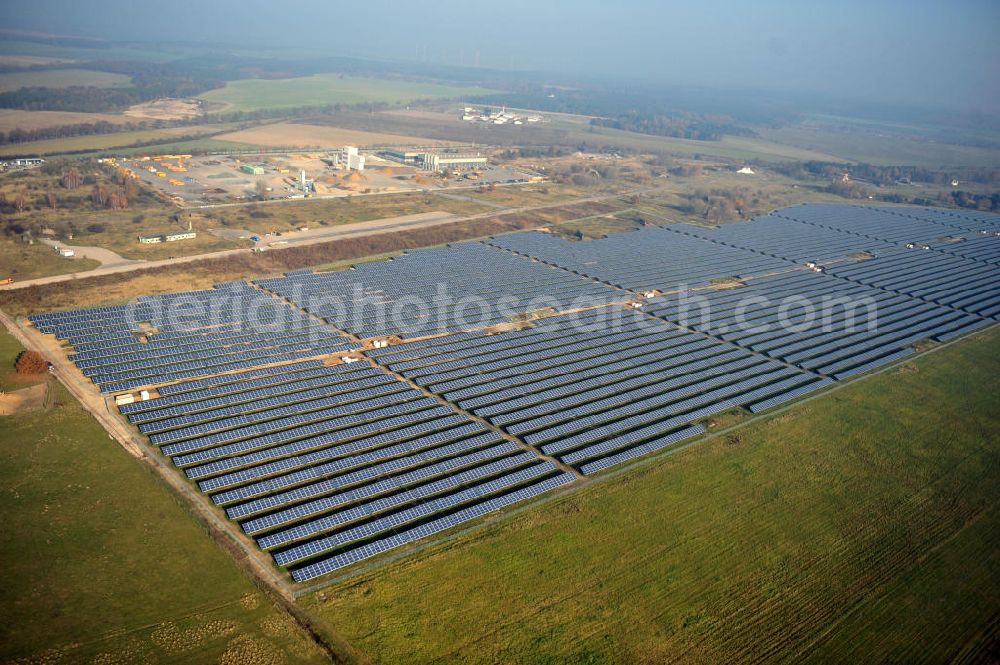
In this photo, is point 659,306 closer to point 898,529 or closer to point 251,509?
point 898,529

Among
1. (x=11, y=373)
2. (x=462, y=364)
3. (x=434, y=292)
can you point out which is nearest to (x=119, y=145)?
(x=434, y=292)

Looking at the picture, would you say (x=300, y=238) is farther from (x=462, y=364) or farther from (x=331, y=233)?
(x=462, y=364)

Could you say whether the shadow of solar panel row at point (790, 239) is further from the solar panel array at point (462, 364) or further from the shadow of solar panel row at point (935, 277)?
the solar panel array at point (462, 364)

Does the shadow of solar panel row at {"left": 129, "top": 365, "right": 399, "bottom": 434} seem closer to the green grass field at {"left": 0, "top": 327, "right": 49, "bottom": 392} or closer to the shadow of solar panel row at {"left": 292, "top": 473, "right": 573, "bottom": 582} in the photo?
the green grass field at {"left": 0, "top": 327, "right": 49, "bottom": 392}

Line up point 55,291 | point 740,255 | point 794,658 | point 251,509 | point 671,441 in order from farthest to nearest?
point 740,255
point 55,291
point 671,441
point 251,509
point 794,658

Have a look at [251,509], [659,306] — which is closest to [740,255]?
[659,306]

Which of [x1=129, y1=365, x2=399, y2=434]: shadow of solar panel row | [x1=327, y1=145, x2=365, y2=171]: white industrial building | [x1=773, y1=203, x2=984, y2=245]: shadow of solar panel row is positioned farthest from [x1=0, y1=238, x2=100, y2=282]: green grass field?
[x1=773, y1=203, x2=984, y2=245]: shadow of solar panel row
